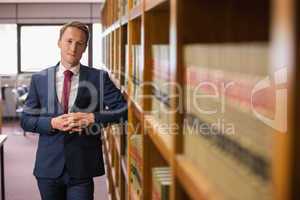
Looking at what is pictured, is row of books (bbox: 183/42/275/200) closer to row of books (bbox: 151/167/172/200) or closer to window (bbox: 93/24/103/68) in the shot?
row of books (bbox: 151/167/172/200)

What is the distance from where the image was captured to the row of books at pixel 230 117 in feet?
2.35

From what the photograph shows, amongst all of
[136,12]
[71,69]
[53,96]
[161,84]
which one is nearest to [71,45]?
[71,69]

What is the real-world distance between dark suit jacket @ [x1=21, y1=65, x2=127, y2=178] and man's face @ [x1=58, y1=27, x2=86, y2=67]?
3.4 inches

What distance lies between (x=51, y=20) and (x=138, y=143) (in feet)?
26.9

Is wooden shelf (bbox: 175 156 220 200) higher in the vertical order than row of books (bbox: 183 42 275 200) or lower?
lower

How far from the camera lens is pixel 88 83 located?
2.62 m

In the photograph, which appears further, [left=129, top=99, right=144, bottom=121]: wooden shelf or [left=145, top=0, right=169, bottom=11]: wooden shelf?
Answer: [left=129, top=99, right=144, bottom=121]: wooden shelf

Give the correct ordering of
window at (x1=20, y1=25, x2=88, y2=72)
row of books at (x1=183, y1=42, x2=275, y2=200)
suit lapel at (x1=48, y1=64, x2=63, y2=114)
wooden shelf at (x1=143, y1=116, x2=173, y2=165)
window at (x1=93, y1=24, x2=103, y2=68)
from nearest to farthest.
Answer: row of books at (x1=183, y1=42, x2=275, y2=200) < wooden shelf at (x1=143, y1=116, x2=173, y2=165) < suit lapel at (x1=48, y1=64, x2=63, y2=114) < window at (x1=93, y1=24, x2=103, y2=68) < window at (x1=20, y1=25, x2=88, y2=72)

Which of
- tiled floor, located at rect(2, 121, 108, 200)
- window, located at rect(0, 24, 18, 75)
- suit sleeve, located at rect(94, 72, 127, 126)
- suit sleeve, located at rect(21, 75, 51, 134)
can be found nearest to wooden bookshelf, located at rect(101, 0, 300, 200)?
suit sleeve, located at rect(94, 72, 127, 126)

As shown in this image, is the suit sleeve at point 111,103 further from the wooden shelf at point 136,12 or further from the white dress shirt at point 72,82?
the wooden shelf at point 136,12

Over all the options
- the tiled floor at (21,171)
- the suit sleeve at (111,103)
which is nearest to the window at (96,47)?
the tiled floor at (21,171)

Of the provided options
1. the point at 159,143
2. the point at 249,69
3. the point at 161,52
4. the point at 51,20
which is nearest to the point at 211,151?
the point at 249,69

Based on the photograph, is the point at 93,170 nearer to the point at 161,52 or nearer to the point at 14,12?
the point at 161,52

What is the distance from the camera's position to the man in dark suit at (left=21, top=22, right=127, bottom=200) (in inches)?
100
